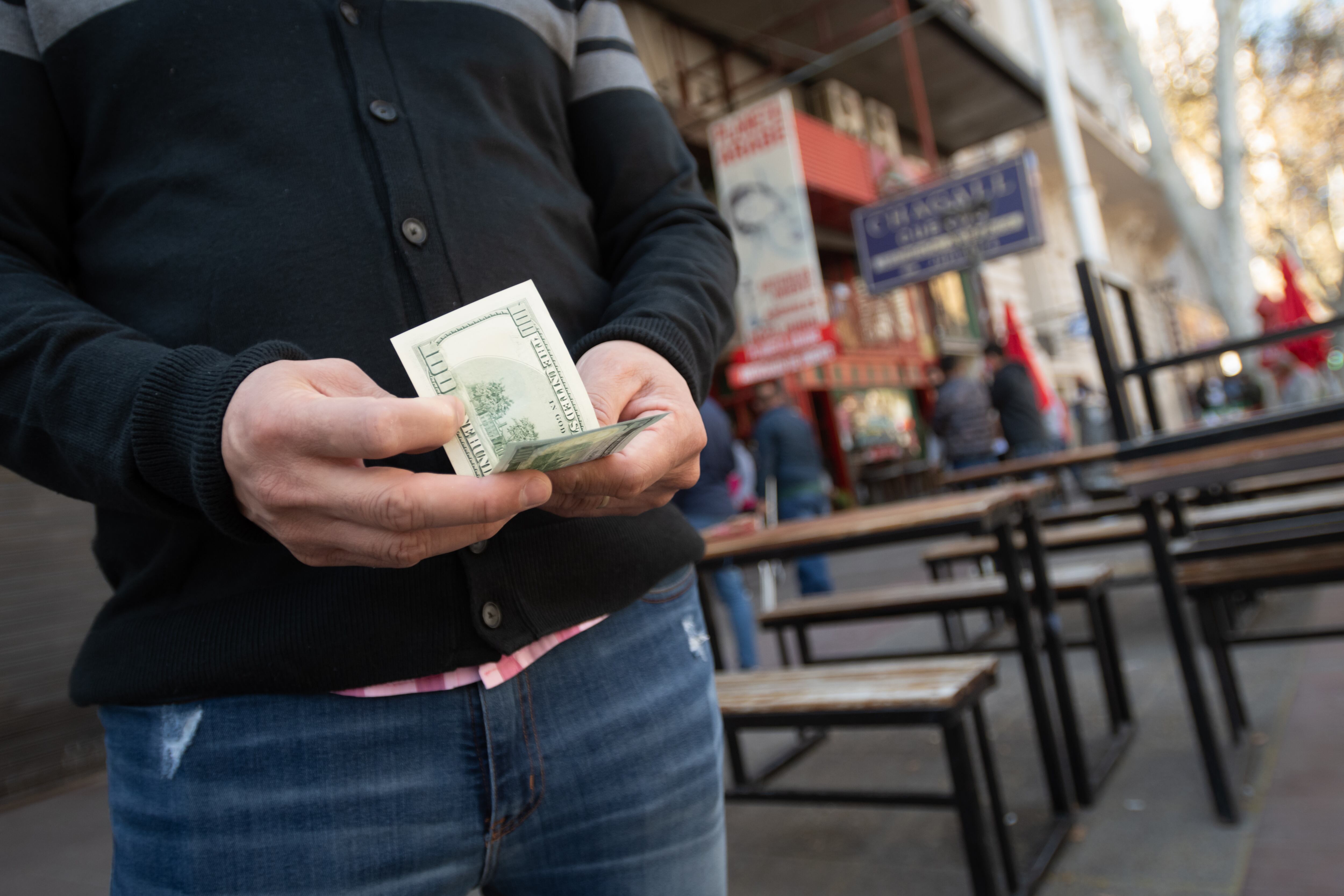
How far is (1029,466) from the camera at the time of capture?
17.3 ft

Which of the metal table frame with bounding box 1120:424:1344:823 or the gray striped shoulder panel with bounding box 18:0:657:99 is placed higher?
the gray striped shoulder panel with bounding box 18:0:657:99

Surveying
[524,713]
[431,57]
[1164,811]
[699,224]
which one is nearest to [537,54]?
[431,57]

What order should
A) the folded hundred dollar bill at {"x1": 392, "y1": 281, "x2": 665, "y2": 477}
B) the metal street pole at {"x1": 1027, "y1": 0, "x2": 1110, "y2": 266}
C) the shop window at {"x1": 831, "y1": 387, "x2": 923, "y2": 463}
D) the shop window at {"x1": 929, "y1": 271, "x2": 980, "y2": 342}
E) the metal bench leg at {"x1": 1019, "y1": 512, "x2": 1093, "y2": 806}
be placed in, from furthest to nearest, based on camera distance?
the shop window at {"x1": 929, "y1": 271, "x2": 980, "y2": 342} → the shop window at {"x1": 831, "y1": 387, "x2": 923, "y2": 463} → the metal street pole at {"x1": 1027, "y1": 0, "x2": 1110, "y2": 266} → the metal bench leg at {"x1": 1019, "y1": 512, "x2": 1093, "y2": 806} → the folded hundred dollar bill at {"x1": 392, "y1": 281, "x2": 665, "y2": 477}

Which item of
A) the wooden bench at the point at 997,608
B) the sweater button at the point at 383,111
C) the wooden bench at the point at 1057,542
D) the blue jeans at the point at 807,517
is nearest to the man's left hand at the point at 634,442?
the sweater button at the point at 383,111

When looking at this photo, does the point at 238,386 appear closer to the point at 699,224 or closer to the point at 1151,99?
the point at 699,224

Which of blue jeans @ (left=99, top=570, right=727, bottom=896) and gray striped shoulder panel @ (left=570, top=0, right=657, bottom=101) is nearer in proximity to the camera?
blue jeans @ (left=99, top=570, right=727, bottom=896)

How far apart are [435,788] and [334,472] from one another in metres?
0.31

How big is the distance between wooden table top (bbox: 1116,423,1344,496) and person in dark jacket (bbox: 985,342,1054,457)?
533 cm

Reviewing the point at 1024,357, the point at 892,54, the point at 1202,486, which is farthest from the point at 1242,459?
the point at 892,54

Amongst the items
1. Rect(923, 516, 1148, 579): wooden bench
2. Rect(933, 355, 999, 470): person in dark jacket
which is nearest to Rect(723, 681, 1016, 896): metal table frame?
Rect(923, 516, 1148, 579): wooden bench

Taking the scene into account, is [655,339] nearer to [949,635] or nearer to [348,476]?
[348,476]

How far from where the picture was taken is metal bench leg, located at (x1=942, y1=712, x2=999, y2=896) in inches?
86.5

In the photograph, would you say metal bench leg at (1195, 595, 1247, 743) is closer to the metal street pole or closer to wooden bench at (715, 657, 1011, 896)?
wooden bench at (715, 657, 1011, 896)

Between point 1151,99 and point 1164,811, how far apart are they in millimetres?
10275
